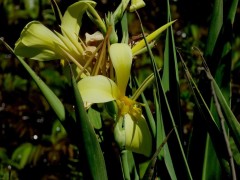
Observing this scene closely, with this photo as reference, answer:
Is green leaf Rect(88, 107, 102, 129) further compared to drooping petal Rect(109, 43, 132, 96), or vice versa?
green leaf Rect(88, 107, 102, 129)

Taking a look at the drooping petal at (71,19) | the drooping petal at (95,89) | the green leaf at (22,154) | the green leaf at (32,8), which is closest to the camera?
the drooping petal at (95,89)

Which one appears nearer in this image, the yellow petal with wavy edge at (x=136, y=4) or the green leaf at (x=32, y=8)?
the yellow petal with wavy edge at (x=136, y=4)

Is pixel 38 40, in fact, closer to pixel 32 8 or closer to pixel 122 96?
pixel 122 96

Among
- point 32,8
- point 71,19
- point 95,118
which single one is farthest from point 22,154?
point 71,19

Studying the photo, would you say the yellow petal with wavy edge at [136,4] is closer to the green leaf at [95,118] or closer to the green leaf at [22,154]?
the green leaf at [95,118]

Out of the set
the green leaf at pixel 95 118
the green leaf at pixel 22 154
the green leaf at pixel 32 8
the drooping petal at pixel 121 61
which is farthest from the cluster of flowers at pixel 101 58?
the green leaf at pixel 32 8

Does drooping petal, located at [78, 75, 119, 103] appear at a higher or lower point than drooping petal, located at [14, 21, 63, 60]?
lower

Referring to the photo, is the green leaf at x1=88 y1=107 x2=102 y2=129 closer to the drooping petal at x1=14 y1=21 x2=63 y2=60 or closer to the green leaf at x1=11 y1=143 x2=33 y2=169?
the drooping petal at x1=14 y1=21 x2=63 y2=60

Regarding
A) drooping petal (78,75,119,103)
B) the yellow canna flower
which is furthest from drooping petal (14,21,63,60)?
drooping petal (78,75,119,103)
